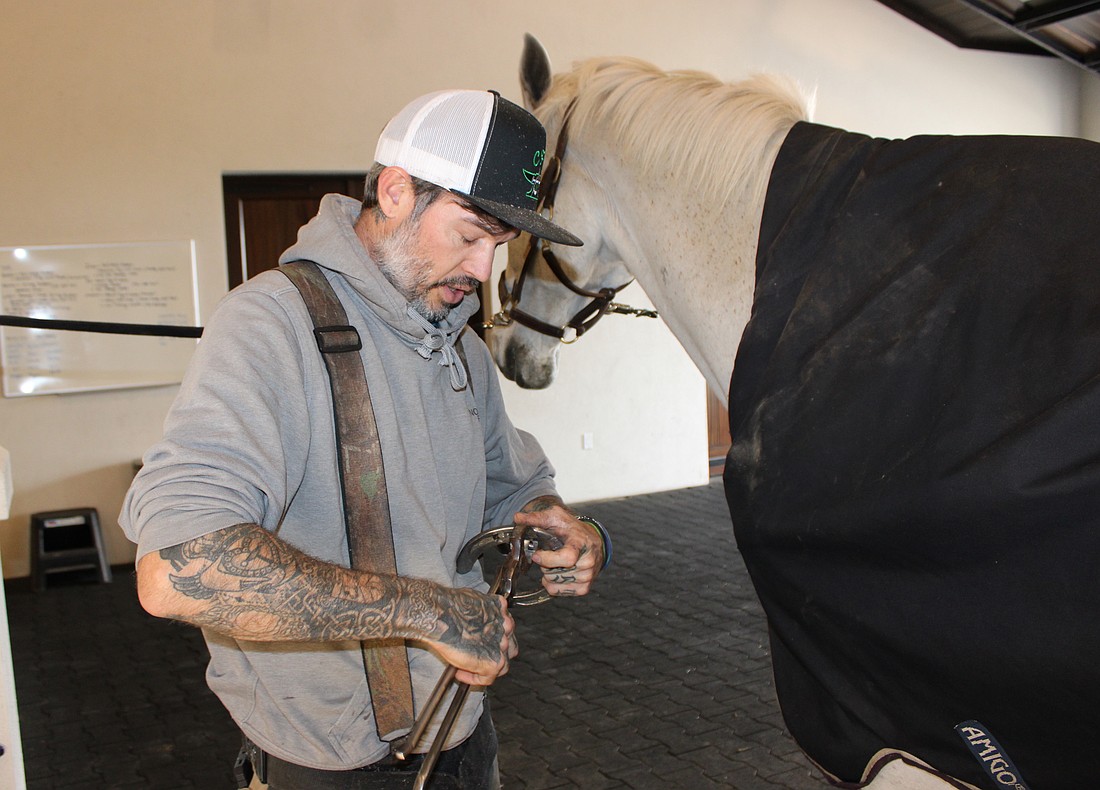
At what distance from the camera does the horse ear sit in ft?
6.93

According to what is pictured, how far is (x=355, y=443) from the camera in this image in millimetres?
1154

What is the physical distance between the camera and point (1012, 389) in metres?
0.97

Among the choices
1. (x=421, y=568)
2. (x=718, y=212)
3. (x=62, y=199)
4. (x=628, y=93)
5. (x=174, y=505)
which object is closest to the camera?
(x=174, y=505)

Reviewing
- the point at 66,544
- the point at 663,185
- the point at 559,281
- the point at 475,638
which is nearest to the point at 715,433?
the point at 66,544

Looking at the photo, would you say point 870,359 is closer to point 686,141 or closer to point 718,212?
point 718,212

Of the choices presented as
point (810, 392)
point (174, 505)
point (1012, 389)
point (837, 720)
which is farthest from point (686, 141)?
point (174, 505)

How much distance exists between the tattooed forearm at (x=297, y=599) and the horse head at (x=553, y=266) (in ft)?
3.78

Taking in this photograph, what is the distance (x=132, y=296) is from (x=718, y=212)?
483 centimetres

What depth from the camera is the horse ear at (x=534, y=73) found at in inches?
83.1

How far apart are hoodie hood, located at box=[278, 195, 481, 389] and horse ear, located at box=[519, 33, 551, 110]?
94cm

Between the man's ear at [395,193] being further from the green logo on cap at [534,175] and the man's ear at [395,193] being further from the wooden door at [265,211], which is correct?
the wooden door at [265,211]

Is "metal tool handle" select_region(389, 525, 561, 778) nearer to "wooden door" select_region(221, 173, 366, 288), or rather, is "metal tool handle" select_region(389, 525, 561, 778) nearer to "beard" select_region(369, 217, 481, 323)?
"beard" select_region(369, 217, 481, 323)

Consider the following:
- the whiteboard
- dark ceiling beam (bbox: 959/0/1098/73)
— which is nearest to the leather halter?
the whiteboard

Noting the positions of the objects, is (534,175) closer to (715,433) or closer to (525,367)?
(525,367)
